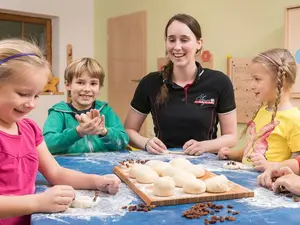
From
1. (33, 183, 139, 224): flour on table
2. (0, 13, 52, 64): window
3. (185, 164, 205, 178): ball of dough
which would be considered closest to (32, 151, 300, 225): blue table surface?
(33, 183, 139, 224): flour on table

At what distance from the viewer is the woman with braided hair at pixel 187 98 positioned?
1.90 metres

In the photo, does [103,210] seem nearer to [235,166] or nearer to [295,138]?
[235,166]

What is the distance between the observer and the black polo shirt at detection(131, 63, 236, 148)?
1912 millimetres

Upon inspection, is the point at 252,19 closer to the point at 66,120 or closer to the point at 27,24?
the point at 66,120

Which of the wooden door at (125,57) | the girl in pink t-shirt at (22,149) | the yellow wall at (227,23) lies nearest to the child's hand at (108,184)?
the girl in pink t-shirt at (22,149)

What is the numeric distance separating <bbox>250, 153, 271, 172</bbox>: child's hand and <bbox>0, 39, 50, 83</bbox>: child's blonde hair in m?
0.78

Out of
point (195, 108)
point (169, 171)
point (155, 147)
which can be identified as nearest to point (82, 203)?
point (169, 171)

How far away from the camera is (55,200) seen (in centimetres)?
84

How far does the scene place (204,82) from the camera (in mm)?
1953

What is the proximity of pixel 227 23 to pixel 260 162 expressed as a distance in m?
2.44

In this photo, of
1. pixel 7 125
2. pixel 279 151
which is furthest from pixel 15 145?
pixel 279 151

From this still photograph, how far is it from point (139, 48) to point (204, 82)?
2.56 m

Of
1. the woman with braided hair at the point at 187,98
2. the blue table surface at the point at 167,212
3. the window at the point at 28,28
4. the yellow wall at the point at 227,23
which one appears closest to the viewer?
the blue table surface at the point at 167,212

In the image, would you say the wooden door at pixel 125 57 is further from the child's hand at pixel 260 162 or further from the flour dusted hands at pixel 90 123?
the child's hand at pixel 260 162
